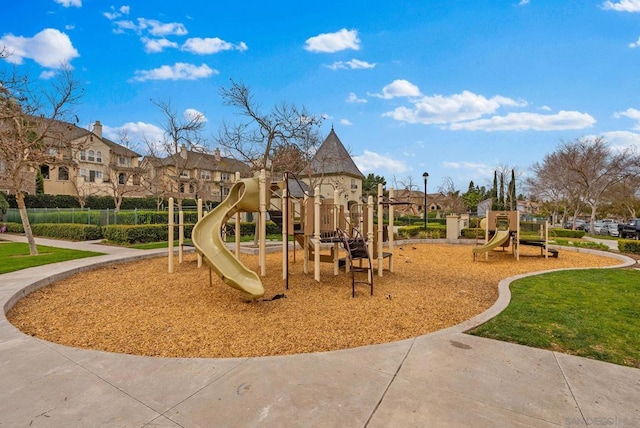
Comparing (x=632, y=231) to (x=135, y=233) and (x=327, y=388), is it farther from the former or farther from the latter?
(x=135, y=233)

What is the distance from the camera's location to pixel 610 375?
305cm

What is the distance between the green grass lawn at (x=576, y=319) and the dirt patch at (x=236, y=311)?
62 cm

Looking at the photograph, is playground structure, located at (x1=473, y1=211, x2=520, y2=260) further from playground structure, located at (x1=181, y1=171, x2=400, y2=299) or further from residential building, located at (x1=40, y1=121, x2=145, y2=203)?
residential building, located at (x1=40, y1=121, x2=145, y2=203)

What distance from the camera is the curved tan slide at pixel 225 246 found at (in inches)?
204

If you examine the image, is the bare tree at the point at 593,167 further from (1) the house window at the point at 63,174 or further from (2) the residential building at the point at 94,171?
(1) the house window at the point at 63,174

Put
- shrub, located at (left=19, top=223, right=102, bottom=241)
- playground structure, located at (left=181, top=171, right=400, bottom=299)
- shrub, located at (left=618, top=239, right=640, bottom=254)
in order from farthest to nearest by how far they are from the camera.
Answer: shrub, located at (left=19, top=223, right=102, bottom=241), shrub, located at (left=618, top=239, right=640, bottom=254), playground structure, located at (left=181, top=171, right=400, bottom=299)

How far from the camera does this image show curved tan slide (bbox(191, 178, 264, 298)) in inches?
204

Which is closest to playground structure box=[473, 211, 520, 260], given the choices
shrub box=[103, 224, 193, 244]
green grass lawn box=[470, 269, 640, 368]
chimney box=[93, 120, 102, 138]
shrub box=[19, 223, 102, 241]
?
green grass lawn box=[470, 269, 640, 368]

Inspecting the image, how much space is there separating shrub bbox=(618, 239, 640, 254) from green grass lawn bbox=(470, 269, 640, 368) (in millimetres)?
7090

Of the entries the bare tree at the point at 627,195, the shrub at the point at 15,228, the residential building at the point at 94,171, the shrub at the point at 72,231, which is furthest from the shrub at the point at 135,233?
the bare tree at the point at 627,195

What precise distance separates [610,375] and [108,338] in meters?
5.53

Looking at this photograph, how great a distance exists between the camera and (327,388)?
9.20ft

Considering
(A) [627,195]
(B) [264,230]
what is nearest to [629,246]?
(B) [264,230]

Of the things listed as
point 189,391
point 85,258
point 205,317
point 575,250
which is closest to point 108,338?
point 205,317
